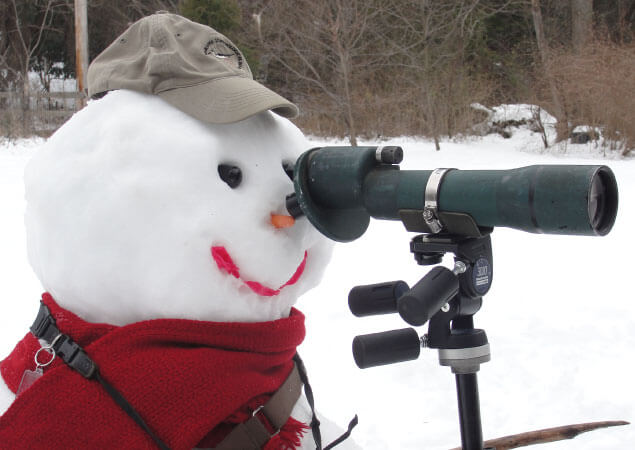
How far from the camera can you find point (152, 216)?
3.40 ft

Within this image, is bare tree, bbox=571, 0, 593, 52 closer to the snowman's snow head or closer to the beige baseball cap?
the beige baseball cap

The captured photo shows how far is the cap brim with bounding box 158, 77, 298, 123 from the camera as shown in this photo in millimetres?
1070

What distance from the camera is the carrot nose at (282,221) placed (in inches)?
43.0

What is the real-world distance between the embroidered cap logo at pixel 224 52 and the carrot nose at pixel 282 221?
1.13 feet

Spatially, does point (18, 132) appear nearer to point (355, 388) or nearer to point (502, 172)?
point (355, 388)

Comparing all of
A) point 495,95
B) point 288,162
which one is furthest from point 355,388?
point 495,95

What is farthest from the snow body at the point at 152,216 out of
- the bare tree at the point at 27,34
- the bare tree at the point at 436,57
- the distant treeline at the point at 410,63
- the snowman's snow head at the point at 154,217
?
the bare tree at the point at 27,34

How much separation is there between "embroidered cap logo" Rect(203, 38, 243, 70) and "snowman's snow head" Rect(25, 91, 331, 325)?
16cm

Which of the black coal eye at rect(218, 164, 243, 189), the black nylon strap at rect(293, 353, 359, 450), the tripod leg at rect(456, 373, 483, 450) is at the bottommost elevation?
the black nylon strap at rect(293, 353, 359, 450)

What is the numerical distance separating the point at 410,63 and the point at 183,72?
11.7 meters

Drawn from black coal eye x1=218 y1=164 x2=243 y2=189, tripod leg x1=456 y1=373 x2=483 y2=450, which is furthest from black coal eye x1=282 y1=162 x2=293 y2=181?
tripod leg x1=456 y1=373 x2=483 y2=450

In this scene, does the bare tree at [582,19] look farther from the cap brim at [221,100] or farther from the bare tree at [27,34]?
the cap brim at [221,100]

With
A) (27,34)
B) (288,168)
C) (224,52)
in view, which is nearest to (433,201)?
(288,168)

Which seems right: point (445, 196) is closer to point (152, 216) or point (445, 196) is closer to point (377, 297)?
point (377, 297)
